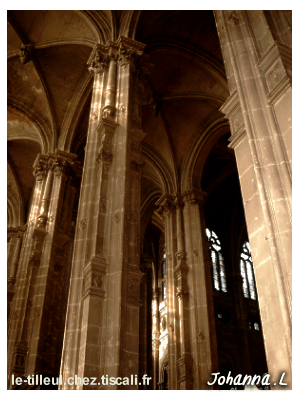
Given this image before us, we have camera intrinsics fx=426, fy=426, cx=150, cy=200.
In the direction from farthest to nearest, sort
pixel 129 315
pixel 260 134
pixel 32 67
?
pixel 32 67
pixel 129 315
pixel 260 134

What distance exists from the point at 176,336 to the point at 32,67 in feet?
35.3

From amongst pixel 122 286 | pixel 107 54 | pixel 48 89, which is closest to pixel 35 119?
pixel 48 89

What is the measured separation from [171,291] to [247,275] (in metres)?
10.3

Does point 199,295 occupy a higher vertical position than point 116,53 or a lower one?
lower

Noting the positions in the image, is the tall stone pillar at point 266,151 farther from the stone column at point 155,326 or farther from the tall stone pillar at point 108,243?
the stone column at point 155,326

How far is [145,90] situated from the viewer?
16.2 metres

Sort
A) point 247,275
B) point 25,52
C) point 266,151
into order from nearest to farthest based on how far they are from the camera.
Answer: point 266,151 → point 25,52 → point 247,275

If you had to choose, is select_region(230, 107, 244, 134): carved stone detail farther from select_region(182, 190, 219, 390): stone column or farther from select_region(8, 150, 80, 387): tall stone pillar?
select_region(8, 150, 80, 387): tall stone pillar

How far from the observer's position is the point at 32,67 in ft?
51.4

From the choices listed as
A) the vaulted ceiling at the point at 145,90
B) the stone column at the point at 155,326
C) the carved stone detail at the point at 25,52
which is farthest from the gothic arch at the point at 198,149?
the stone column at the point at 155,326

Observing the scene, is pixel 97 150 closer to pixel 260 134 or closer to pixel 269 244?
pixel 260 134

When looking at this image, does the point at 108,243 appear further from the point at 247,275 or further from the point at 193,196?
the point at 247,275

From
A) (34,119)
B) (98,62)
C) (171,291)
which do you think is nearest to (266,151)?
(98,62)

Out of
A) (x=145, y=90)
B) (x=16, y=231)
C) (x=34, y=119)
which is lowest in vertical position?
(x=16, y=231)
